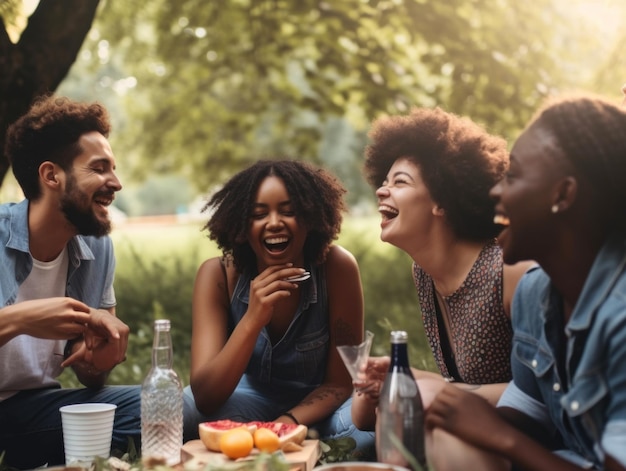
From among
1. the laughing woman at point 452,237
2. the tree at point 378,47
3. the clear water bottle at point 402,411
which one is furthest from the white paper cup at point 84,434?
the tree at point 378,47

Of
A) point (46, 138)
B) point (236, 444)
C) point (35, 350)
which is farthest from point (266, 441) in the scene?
point (46, 138)

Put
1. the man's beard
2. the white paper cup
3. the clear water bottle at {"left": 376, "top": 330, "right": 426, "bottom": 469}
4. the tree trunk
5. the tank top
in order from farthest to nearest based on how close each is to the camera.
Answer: the tree trunk, the man's beard, the tank top, the white paper cup, the clear water bottle at {"left": 376, "top": 330, "right": 426, "bottom": 469}

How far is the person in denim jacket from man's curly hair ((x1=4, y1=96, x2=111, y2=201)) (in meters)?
2.32

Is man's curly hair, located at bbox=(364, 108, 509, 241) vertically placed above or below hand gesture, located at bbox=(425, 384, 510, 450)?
above

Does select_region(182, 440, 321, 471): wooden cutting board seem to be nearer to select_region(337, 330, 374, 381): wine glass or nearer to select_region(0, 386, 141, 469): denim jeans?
select_region(337, 330, 374, 381): wine glass

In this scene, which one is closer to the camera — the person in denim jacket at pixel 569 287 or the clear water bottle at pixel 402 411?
the person in denim jacket at pixel 569 287

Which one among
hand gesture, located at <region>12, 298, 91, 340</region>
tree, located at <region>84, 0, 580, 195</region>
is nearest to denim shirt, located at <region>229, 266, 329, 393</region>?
hand gesture, located at <region>12, 298, 91, 340</region>

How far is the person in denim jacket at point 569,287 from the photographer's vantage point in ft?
7.62

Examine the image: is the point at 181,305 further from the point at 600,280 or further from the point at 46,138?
the point at 600,280

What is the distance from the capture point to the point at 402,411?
254cm

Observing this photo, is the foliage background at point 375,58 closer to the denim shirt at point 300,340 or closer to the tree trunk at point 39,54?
the tree trunk at point 39,54

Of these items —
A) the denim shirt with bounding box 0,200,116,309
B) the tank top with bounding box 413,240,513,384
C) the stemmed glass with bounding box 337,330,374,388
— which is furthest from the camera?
the denim shirt with bounding box 0,200,116,309

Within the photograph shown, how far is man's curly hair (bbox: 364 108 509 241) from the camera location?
3498 mm

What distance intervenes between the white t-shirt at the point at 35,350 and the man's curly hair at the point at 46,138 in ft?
1.30
